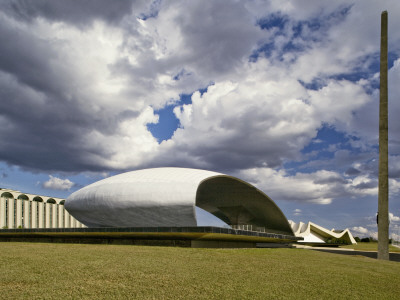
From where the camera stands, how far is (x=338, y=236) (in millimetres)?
62781

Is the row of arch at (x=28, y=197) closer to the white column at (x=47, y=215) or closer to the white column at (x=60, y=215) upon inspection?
the white column at (x=47, y=215)

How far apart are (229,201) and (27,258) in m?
27.8

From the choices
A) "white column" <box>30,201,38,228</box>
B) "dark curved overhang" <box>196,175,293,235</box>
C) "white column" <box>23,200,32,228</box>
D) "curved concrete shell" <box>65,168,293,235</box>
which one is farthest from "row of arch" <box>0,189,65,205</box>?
"curved concrete shell" <box>65,168,293,235</box>

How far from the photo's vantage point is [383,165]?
2602 cm

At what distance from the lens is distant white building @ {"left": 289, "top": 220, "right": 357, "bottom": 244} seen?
61347 mm

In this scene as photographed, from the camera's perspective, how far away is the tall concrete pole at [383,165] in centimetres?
2592

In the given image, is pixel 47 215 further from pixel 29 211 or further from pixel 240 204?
pixel 240 204

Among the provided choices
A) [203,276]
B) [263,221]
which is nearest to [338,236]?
[263,221]

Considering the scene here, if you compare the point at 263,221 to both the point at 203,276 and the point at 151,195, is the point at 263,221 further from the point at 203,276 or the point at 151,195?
the point at 203,276

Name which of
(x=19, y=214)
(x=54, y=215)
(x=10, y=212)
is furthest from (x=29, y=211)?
(x=54, y=215)

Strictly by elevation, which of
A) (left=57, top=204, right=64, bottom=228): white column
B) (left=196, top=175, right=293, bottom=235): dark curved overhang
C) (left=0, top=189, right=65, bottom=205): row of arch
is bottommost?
(left=57, top=204, right=64, bottom=228): white column

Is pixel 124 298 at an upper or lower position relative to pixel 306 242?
upper

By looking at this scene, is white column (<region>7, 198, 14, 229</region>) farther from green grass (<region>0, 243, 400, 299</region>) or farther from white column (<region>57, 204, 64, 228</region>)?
green grass (<region>0, 243, 400, 299</region>)

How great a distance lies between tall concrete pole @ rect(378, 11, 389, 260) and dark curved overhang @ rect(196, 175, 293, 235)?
11185 millimetres
